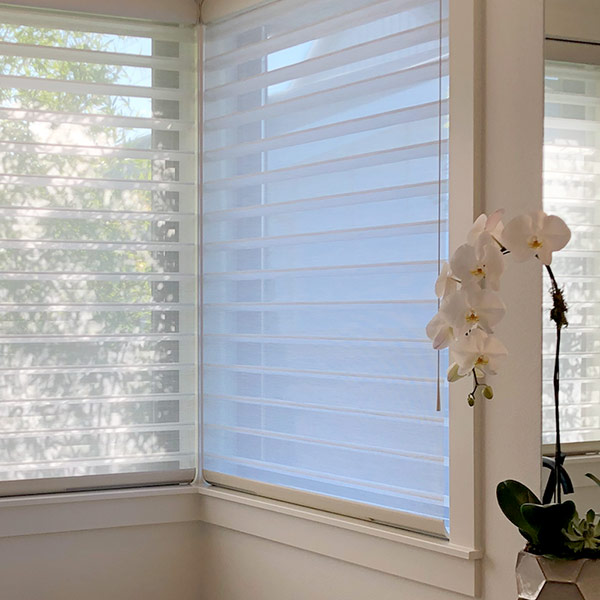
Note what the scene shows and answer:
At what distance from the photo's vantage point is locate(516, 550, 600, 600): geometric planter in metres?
1.27

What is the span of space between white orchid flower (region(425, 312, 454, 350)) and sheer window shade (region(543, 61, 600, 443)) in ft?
1.20

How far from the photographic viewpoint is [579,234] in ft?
5.27

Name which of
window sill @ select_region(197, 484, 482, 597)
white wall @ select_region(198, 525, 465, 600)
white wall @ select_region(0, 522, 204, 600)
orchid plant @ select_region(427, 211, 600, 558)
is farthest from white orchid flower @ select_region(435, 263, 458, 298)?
white wall @ select_region(0, 522, 204, 600)

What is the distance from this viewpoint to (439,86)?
77.7 inches

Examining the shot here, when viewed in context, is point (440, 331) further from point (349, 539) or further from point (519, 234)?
point (349, 539)

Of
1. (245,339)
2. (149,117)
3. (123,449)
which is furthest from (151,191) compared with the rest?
(123,449)

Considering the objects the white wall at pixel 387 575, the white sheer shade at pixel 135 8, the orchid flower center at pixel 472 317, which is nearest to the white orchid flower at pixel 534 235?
the orchid flower center at pixel 472 317

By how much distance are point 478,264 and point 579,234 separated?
381 mm

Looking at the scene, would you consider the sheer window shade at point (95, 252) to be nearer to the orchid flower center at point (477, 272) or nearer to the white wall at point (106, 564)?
the white wall at point (106, 564)

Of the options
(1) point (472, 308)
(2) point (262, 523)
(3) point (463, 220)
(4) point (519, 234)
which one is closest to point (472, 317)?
(1) point (472, 308)

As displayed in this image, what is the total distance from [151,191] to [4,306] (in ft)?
1.77

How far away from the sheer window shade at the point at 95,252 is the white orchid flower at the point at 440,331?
1.41 metres

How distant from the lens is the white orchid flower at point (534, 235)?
4.32ft

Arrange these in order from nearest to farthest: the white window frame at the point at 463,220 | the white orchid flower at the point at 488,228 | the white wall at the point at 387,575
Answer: the white orchid flower at the point at 488,228 → the white wall at the point at 387,575 → the white window frame at the point at 463,220
